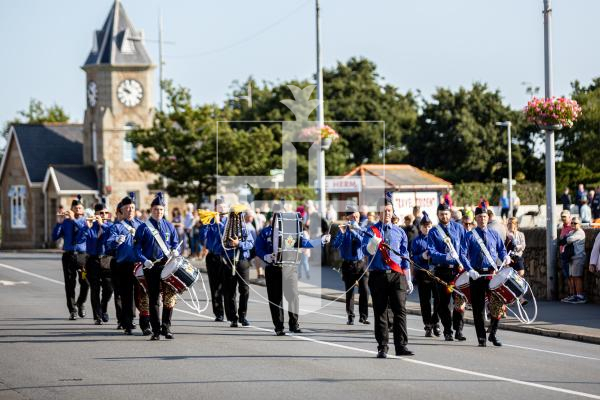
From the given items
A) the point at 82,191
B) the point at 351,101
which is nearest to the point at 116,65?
the point at 82,191

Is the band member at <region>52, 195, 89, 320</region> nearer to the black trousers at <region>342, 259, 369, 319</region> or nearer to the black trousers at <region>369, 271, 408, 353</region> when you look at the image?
the black trousers at <region>342, 259, 369, 319</region>

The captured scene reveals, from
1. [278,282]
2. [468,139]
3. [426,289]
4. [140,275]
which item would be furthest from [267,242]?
[468,139]

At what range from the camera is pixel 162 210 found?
1655 centimetres

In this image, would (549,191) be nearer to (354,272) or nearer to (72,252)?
(354,272)

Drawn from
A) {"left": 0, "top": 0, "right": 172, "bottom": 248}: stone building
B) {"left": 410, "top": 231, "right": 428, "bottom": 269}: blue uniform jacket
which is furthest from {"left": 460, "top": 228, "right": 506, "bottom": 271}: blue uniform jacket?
{"left": 0, "top": 0, "right": 172, "bottom": 248}: stone building

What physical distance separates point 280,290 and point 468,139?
56.5m

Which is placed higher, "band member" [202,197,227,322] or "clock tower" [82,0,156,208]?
"clock tower" [82,0,156,208]

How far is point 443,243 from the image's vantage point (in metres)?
16.5

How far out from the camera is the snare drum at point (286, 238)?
1705cm

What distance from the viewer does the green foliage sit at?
56.4 meters

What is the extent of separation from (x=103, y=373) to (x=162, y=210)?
411 cm

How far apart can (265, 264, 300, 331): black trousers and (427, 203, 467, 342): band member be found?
2.20 m

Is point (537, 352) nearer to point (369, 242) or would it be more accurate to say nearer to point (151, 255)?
point (369, 242)

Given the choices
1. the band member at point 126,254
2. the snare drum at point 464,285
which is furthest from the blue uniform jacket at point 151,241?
the snare drum at point 464,285
